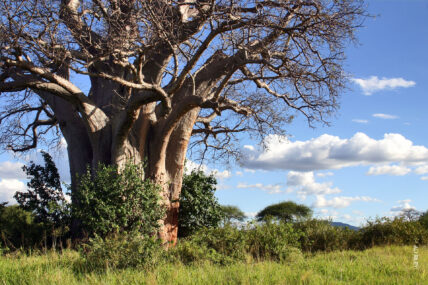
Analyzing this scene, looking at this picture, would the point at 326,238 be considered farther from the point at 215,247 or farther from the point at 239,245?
the point at 215,247

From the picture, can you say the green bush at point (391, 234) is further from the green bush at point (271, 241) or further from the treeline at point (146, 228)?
the green bush at point (271, 241)

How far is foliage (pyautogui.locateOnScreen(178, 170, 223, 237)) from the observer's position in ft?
44.6

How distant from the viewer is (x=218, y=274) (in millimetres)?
5922

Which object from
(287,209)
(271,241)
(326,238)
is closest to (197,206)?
(326,238)

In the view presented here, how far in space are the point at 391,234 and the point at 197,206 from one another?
5.72 meters

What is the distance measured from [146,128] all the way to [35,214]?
3938 mm

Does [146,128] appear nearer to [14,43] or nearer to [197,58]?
[197,58]

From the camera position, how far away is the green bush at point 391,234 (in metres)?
11.2

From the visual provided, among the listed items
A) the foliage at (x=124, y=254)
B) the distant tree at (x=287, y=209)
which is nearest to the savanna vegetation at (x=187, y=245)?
the foliage at (x=124, y=254)

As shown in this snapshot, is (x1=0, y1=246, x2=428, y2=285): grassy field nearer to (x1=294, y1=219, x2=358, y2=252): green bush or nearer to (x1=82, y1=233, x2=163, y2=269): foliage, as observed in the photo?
(x1=82, y1=233, x2=163, y2=269): foliage

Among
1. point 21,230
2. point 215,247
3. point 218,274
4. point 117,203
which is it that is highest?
point 117,203

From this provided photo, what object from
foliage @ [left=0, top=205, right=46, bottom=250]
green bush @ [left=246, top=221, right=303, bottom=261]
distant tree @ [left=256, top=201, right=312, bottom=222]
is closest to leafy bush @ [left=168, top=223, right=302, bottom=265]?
green bush @ [left=246, top=221, right=303, bottom=261]

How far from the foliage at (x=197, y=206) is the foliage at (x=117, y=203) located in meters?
3.31

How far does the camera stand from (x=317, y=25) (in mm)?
9508
